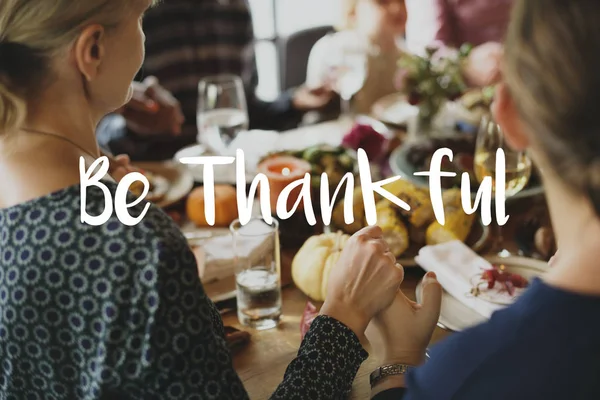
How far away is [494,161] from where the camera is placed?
1355 millimetres

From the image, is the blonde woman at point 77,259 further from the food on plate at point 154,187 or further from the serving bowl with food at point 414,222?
the food on plate at point 154,187

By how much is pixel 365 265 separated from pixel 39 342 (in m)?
0.47

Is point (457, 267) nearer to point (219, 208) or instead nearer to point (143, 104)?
point (219, 208)

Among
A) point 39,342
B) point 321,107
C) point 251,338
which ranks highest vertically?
point 321,107

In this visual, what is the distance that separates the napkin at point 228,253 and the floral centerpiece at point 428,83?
0.78 m

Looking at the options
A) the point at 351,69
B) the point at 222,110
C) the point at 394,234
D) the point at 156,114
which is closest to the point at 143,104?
the point at 156,114

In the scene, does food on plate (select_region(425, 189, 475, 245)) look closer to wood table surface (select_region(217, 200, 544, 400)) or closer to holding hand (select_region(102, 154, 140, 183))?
wood table surface (select_region(217, 200, 544, 400))

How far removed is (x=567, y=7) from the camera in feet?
1.82

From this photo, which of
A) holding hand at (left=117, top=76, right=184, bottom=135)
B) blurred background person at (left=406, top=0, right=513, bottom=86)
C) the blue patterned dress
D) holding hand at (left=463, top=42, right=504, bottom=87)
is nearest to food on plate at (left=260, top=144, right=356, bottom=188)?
holding hand at (left=117, top=76, right=184, bottom=135)

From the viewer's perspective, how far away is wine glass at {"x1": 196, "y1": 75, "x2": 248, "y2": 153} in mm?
1725

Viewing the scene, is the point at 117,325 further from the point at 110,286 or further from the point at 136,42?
the point at 136,42

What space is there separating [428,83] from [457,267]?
0.79 m

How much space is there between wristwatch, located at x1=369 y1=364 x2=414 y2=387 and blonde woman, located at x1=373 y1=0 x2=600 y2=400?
27cm

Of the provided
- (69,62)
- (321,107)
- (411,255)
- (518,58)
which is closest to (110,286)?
(69,62)
